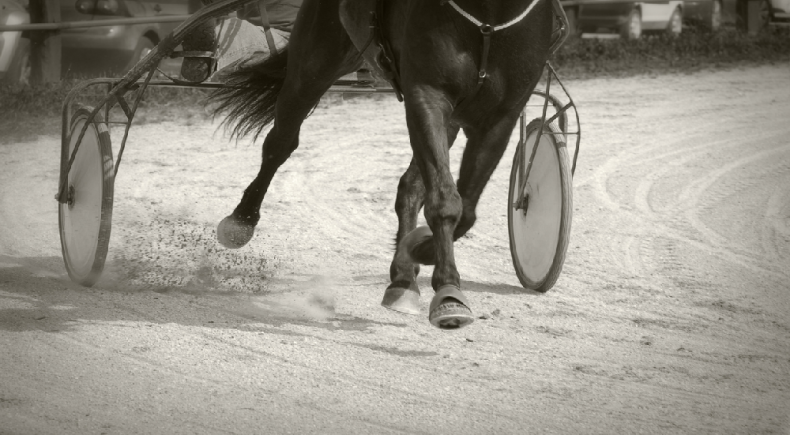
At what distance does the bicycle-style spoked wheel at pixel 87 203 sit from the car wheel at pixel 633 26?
11.3 m

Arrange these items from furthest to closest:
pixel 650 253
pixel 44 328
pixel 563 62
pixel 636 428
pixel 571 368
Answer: pixel 563 62
pixel 650 253
pixel 44 328
pixel 571 368
pixel 636 428

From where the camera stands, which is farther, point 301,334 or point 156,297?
point 156,297

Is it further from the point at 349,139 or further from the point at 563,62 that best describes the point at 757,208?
the point at 563,62

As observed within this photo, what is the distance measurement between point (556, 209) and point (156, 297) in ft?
5.98

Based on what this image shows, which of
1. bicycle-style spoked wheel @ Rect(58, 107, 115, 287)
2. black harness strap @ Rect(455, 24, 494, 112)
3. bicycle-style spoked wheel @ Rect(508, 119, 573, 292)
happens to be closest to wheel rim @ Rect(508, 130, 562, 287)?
bicycle-style spoked wheel @ Rect(508, 119, 573, 292)

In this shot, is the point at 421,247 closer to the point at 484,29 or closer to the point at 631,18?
the point at 484,29

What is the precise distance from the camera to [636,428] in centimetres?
305

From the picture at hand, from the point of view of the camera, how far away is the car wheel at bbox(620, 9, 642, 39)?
49.2 feet

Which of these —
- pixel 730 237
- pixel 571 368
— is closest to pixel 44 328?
pixel 571 368

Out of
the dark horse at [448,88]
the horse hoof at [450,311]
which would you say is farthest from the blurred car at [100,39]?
the horse hoof at [450,311]

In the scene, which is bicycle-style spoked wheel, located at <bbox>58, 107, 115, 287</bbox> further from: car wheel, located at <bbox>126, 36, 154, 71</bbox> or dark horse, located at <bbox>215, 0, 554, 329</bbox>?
car wheel, located at <bbox>126, 36, 154, 71</bbox>

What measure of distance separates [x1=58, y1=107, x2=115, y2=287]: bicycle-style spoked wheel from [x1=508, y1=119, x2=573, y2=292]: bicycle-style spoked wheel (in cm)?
184

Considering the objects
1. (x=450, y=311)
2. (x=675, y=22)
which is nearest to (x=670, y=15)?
(x=675, y=22)

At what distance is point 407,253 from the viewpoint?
12.6 feet
